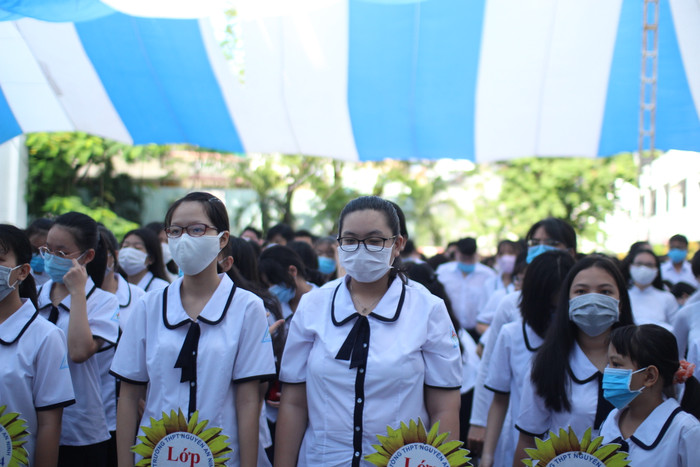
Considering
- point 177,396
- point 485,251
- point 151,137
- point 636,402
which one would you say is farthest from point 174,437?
point 485,251

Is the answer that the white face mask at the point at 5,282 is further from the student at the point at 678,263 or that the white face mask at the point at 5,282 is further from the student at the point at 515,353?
the student at the point at 678,263

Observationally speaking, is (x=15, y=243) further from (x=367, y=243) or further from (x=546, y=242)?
(x=546, y=242)

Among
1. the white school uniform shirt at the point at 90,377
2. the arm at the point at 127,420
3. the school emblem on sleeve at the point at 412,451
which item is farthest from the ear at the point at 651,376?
the white school uniform shirt at the point at 90,377

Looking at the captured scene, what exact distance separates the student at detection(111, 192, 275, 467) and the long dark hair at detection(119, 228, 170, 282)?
234 cm

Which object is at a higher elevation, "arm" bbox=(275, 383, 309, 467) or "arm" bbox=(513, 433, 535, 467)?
"arm" bbox=(275, 383, 309, 467)

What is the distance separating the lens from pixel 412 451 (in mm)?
2180

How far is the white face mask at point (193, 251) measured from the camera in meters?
2.57

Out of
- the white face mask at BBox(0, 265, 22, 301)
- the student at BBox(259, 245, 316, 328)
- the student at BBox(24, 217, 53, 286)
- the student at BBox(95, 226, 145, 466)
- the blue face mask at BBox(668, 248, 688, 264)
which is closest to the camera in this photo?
the white face mask at BBox(0, 265, 22, 301)

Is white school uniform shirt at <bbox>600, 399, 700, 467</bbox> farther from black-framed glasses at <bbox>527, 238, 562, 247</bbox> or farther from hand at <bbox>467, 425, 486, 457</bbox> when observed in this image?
black-framed glasses at <bbox>527, 238, 562, 247</bbox>

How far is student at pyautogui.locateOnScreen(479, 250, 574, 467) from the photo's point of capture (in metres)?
3.32

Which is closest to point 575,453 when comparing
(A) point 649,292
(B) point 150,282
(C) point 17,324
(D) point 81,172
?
(C) point 17,324

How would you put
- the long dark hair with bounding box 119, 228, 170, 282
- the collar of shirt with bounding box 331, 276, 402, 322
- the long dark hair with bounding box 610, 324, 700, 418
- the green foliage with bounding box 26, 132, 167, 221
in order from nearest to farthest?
the collar of shirt with bounding box 331, 276, 402, 322, the long dark hair with bounding box 610, 324, 700, 418, the long dark hair with bounding box 119, 228, 170, 282, the green foliage with bounding box 26, 132, 167, 221

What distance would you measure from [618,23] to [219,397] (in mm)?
4249

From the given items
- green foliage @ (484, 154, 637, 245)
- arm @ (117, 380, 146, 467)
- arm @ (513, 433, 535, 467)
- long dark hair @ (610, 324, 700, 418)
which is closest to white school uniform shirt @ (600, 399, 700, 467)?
long dark hair @ (610, 324, 700, 418)
